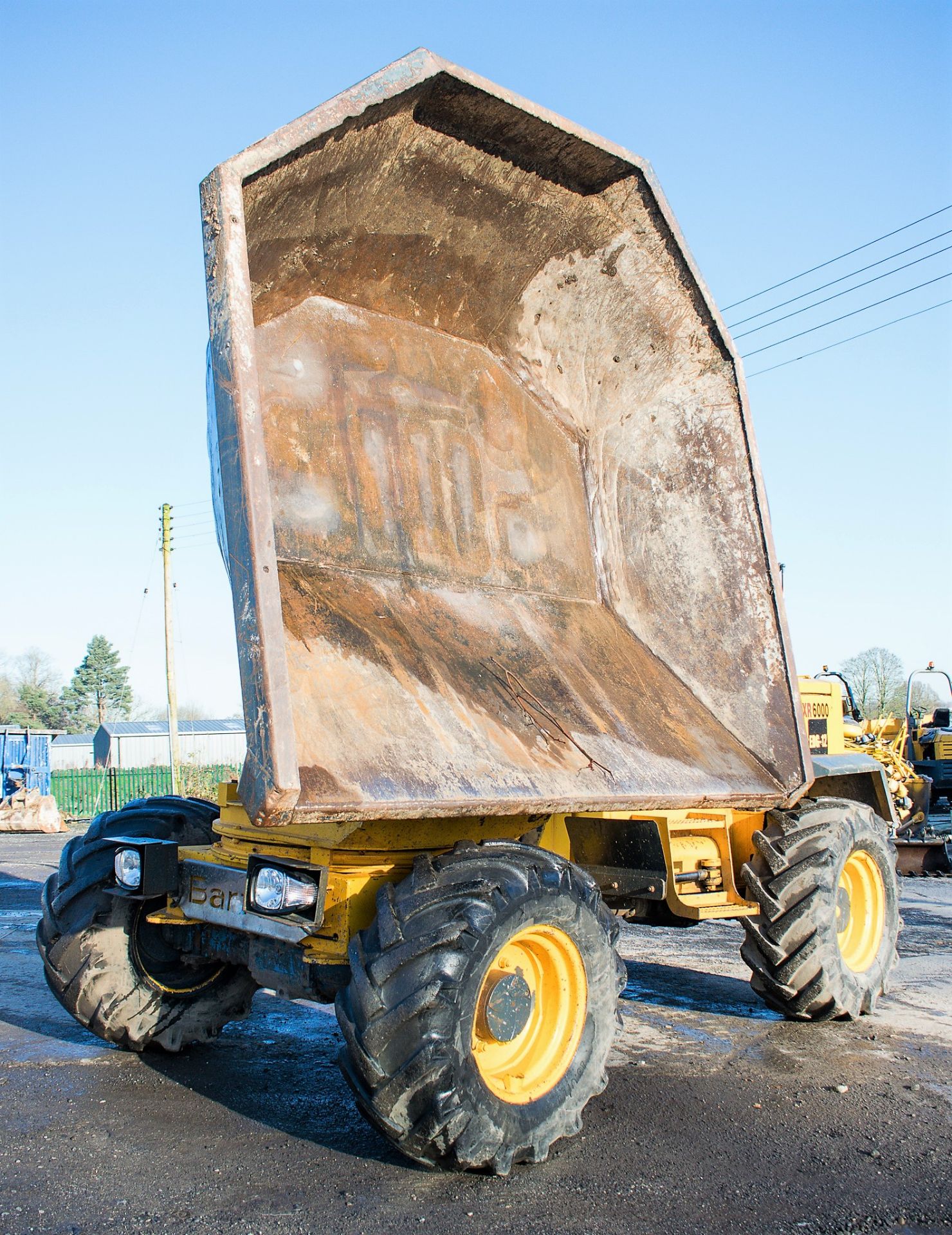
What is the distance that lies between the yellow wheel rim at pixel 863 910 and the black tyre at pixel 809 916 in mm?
32

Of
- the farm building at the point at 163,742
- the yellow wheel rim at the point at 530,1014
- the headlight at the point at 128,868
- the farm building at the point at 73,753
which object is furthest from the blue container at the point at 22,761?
the farm building at the point at 73,753

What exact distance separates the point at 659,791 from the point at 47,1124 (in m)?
2.56

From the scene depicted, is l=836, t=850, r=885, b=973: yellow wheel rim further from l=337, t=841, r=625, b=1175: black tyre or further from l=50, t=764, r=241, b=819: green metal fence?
l=50, t=764, r=241, b=819: green metal fence

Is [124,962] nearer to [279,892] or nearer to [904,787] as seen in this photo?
[279,892]

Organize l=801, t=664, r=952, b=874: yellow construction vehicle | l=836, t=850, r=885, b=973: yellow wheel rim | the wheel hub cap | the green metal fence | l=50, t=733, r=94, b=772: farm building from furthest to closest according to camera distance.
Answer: l=50, t=733, r=94, b=772: farm building
the green metal fence
l=801, t=664, r=952, b=874: yellow construction vehicle
l=836, t=850, r=885, b=973: yellow wheel rim
the wheel hub cap

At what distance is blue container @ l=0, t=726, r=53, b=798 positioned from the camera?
77.2 feet

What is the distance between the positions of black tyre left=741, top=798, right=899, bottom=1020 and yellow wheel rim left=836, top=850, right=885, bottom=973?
3cm

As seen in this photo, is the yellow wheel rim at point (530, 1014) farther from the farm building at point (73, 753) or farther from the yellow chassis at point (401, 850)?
the farm building at point (73, 753)

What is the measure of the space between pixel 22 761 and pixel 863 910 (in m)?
22.5

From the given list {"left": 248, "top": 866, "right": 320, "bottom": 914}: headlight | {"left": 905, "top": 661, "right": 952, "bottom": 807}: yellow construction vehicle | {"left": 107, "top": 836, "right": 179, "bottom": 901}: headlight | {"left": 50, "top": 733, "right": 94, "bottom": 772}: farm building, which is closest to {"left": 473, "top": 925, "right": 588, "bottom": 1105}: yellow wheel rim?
{"left": 248, "top": 866, "right": 320, "bottom": 914}: headlight

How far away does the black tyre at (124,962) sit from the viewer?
4.38 metres

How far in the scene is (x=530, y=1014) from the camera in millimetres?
3512

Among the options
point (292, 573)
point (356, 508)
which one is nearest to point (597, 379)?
point (356, 508)

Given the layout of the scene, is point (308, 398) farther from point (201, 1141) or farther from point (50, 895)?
point (201, 1141)
